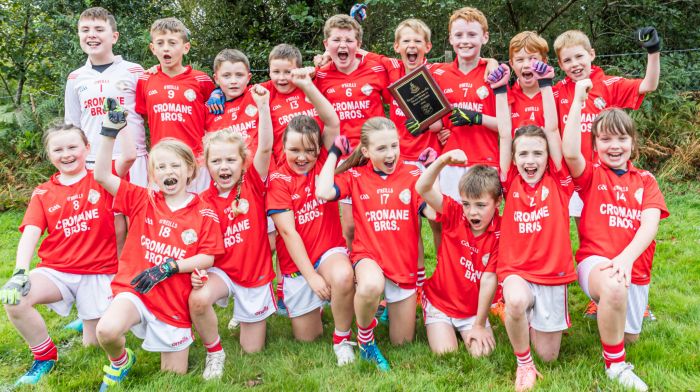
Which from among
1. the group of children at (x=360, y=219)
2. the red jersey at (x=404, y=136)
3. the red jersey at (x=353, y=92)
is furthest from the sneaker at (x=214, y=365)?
the red jersey at (x=404, y=136)

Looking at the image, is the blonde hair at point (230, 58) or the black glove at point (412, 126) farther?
the blonde hair at point (230, 58)

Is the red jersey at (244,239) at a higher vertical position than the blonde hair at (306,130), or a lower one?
lower

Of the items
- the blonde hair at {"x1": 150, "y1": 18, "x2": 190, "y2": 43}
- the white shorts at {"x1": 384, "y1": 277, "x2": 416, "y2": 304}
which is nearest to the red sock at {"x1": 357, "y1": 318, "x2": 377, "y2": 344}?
the white shorts at {"x1": 384, "y1": 277, "x2": 416, "y2": 304}

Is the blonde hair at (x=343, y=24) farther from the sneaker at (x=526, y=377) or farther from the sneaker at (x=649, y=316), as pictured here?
the sneaker at (x=649, y=316)

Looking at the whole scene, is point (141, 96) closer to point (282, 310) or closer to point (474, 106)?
point (282, 310)

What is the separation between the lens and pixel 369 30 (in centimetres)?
1025

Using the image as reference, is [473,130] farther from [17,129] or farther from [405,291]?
[17,129]

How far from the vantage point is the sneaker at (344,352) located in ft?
13.0

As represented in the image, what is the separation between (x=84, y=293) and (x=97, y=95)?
6.19ft

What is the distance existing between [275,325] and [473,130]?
2384mm

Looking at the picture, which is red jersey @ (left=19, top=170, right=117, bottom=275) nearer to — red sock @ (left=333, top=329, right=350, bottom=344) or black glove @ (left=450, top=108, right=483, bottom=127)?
red sock @ (left=333, top=329, right=350, bottom=344)

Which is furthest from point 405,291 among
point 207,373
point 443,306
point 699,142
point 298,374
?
point 699,142

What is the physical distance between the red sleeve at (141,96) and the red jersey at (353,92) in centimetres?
160

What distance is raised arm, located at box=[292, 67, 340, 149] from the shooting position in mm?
4418
